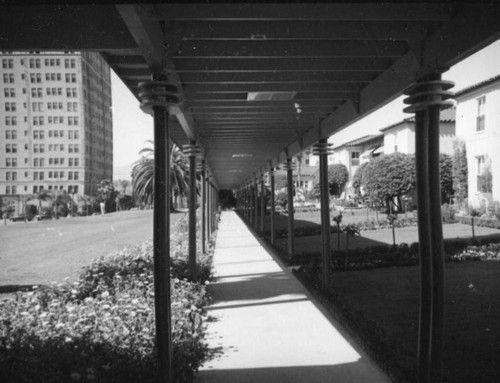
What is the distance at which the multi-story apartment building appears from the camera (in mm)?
96250

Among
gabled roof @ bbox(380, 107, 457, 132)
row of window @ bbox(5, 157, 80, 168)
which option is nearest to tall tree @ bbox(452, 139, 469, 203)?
gabled roof @ bbox(380, 107, 457, 132)

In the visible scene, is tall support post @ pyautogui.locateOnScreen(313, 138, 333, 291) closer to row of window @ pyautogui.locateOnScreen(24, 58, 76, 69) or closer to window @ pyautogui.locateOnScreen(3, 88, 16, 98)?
row of window @ pyautogui.locateOnScreen(24, 58, 76, 69)

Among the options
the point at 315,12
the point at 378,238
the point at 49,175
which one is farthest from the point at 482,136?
the point at 49,175

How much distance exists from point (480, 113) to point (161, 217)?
82.1 feet

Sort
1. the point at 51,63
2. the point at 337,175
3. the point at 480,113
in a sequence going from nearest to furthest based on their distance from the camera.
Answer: the point at 480,113
the point at 337,175
the point at 51,63

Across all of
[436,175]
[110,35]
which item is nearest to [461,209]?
[436,175]

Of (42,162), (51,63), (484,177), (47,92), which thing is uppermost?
(51,63)

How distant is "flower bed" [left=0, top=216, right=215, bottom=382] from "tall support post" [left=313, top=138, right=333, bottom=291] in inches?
A: 87.8

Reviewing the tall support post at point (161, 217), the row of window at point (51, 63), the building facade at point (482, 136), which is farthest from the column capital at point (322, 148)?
the row of window at point (51, 63)

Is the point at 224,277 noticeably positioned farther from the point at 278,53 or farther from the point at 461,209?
the point at 461,209

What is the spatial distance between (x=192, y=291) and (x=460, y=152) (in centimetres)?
2276

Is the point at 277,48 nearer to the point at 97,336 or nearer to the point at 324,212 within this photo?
the point at 97,336

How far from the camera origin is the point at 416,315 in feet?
21.5

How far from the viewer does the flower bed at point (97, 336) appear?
12.1ft
